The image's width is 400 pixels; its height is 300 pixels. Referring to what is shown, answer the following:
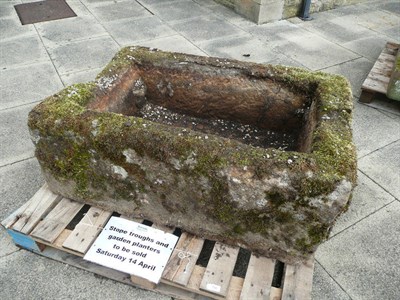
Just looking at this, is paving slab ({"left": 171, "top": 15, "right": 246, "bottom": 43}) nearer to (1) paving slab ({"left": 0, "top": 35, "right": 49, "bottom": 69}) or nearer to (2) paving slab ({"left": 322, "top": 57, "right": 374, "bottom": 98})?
(2) paving slab ({"left": 322, "top": 57, "right": 374, "bottom": 98})

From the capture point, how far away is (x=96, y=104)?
255cm

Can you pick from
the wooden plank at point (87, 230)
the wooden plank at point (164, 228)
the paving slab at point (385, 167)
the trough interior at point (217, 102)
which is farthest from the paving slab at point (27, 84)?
the paving slab at point (385, 167)

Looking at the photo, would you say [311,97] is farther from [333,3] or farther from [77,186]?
[333,3]

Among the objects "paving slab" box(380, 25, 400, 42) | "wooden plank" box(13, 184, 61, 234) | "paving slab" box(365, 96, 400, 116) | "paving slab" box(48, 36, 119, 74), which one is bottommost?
"paving slab" box(365, 96, 400, 116)

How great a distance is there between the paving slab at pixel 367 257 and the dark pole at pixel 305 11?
448 centimetres

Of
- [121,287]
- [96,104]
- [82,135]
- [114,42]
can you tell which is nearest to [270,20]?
[114,42]

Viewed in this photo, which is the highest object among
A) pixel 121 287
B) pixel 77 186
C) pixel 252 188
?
pixel 252 188

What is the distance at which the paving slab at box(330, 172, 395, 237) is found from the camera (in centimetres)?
279

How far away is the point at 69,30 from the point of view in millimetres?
5570

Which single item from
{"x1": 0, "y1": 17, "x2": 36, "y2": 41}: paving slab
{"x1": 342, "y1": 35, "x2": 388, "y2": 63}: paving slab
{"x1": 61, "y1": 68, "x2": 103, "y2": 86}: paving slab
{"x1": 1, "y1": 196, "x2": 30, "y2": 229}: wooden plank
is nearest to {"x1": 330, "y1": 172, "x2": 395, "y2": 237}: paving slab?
{"x1": 1, "y1": 196, "x2": 30, "y2": 229}: wooden plank

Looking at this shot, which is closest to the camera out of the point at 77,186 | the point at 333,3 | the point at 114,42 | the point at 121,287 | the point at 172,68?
the point at 121,287

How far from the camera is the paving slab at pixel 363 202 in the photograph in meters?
2.79

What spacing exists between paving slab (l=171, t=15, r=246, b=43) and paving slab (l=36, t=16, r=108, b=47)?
1299 mm

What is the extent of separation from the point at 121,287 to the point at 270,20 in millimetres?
5299
